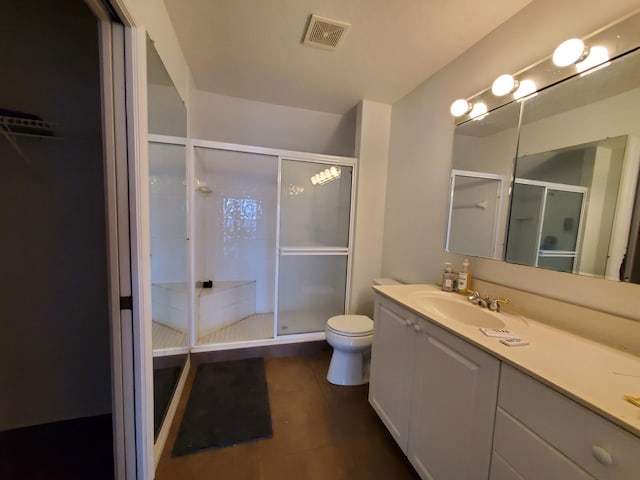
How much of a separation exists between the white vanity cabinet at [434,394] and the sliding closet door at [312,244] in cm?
111

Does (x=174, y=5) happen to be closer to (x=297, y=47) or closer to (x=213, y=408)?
(x=297, y=47)

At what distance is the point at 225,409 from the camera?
1723mm

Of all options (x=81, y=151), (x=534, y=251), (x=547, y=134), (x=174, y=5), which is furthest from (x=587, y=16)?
(x=81, y=151)

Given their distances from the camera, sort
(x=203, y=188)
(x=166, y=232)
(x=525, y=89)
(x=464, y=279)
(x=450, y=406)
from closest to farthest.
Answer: (x=450, y=406) < (x=525, y=89) < (x=464, y=279) < (x=166, y=232) < (x=203, y=188)

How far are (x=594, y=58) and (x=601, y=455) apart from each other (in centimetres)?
142

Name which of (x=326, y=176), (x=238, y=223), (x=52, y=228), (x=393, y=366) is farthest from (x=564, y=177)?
(x=238, y=223)

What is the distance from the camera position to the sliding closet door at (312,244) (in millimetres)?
2533

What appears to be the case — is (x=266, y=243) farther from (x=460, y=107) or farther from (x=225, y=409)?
(x=460, y=107)

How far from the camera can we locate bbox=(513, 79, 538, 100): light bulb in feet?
4.20

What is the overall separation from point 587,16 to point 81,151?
8.43ft

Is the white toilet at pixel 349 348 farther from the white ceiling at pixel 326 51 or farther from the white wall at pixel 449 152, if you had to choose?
the white ceiling at pixel 326 51

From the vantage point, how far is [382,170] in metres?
2.55

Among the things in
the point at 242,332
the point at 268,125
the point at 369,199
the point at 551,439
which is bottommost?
the point at 242,332

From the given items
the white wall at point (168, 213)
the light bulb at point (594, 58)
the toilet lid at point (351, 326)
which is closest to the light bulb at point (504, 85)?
the light bulb at point (594, 58)
